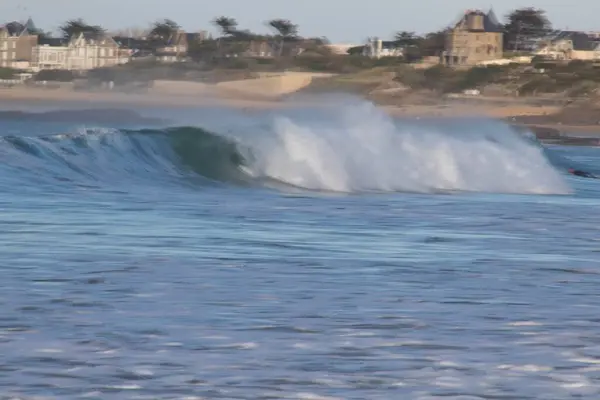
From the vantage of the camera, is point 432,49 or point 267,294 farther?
point 432,49

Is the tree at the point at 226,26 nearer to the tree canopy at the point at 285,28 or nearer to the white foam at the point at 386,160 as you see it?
the tree canopy at the point at 285,28

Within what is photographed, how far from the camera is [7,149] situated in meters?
21.7

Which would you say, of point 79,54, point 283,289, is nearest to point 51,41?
point 79,54

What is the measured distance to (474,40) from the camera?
106500 millimetres

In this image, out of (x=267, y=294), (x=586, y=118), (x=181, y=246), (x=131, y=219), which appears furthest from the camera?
(x=586, y=118)

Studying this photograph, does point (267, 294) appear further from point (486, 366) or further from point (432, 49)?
point (432, 49)

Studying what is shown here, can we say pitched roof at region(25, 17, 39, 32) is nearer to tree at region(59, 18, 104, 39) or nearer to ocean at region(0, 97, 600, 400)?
tree at region(59, 18, 104, 39)

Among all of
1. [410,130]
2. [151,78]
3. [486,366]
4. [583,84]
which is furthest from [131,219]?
[583,84]

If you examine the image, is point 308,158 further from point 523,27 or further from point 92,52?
point 523,27

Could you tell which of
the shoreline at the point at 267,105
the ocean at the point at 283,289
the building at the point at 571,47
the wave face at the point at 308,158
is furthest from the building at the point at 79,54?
the ocean at the point at 283,289

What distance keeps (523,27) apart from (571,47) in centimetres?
542

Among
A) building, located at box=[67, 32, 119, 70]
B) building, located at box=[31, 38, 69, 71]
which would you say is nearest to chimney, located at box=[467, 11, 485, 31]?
building, located at box=[31, 38, 69, 71]

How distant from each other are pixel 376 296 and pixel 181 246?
2.75m

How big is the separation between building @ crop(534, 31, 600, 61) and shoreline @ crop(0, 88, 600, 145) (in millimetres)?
20958
